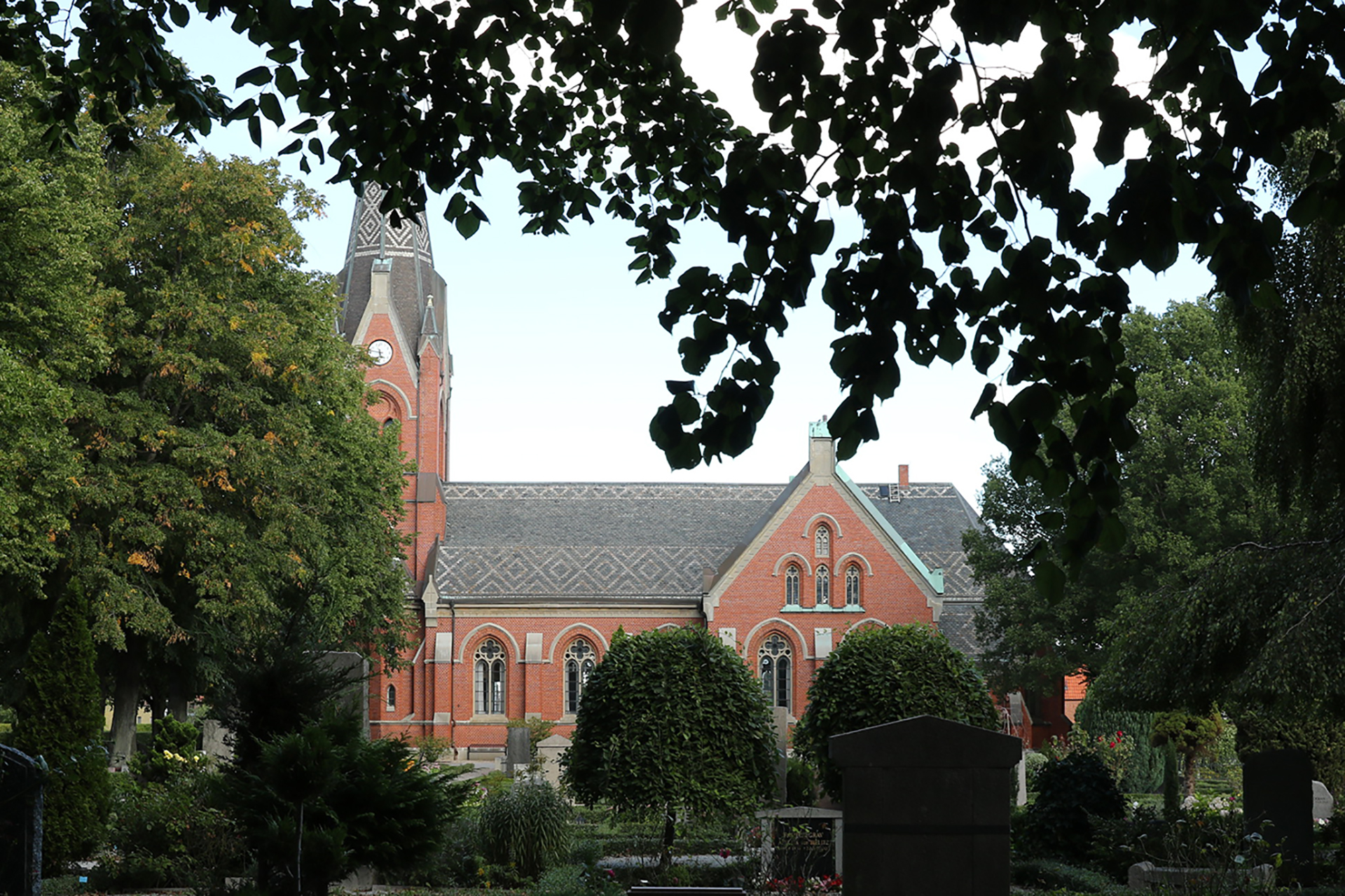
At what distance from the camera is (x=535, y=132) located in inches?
246

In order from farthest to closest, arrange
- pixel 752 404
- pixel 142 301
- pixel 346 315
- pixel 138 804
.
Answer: pixel 346 315, pixel 142 301, pixel 138 804, pixel 752 404

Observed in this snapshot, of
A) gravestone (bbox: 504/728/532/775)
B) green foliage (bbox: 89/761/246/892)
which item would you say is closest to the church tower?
gravestone (bbox: 504/728/532/775)

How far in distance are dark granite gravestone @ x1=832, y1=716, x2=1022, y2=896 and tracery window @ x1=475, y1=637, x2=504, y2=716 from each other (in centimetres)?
3453

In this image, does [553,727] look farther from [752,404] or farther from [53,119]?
[752,404]

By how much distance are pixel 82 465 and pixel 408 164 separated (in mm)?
20142

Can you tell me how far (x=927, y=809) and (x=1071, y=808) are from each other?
8.56 meters

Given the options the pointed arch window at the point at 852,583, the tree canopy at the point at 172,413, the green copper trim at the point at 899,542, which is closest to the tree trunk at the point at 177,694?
the tree canopy at the point at 172,413

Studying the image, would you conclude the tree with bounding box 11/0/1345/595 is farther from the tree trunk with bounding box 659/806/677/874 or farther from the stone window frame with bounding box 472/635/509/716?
the stone window frame with bounding box 472/635/509/716

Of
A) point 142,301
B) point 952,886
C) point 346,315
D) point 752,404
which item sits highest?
point 346,315

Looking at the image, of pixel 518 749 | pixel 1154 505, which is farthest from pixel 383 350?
pixel 1154 505

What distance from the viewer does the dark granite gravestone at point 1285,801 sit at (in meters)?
14.4

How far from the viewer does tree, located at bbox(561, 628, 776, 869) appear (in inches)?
645

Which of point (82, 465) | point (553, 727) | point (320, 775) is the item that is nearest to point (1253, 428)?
point (320, 775)

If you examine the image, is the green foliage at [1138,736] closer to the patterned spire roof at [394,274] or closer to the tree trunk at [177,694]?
the tree trunk at [177,694]
